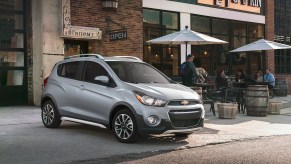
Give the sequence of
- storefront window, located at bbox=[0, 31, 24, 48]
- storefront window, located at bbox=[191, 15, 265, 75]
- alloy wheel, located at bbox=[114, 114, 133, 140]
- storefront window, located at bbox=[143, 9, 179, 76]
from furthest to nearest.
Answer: storefront window, located at bbox=[191, 15, 265, 75] < storefront window, located at bbox=[143, 9, 179, 76] < storefront window, located at bbox=[0, 31, 24, 48] < alloy wheel, located at bbox=[114, 114, 133, 140]

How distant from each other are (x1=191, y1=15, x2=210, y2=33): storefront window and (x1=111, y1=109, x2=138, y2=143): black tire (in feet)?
40.8

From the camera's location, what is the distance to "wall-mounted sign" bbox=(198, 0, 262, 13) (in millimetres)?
21094

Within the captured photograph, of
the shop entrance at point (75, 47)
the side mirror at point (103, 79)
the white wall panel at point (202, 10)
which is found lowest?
the side mirror at point (103, 79)

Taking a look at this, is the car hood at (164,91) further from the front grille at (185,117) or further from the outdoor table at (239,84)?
the outdoor table at (239,84)

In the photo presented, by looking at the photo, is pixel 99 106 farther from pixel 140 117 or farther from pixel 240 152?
pixel 240 152

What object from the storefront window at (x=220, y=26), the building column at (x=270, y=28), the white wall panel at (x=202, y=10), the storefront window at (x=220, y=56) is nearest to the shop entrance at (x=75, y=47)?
the white wall panel at (x=202, y=10)

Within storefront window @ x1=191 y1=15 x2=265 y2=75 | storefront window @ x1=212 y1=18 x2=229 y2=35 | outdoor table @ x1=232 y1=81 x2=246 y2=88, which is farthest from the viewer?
storefront window @ x1=212 y1=18 x2=229 y2=35

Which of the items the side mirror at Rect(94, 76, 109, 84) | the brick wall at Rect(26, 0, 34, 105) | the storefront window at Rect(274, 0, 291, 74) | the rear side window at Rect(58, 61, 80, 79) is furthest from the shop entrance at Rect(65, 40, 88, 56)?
the storefront window at Rect(274, 0, 291, 74)

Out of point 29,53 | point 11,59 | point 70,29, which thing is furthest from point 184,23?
point 11,59

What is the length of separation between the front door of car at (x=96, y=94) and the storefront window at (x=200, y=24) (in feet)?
37.6

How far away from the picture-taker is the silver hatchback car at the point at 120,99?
8.16m

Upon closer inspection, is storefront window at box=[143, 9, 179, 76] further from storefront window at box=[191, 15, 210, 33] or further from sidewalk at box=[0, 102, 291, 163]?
sidewalk at box=[0, 102, 291, 163]

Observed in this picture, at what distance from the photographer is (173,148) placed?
8.12 meters

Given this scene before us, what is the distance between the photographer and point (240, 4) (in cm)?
2247
